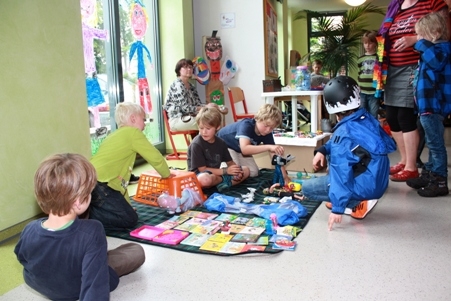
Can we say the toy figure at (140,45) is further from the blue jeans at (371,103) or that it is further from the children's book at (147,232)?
the children's book at (147,232)

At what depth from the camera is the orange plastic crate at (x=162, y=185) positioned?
8.25 feet

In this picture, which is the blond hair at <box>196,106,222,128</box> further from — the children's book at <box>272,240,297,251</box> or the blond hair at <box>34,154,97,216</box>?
the blond hair at <box>34,154,97,216</box>

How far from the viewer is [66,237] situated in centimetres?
119

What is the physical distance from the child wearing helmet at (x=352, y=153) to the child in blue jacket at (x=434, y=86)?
71cm

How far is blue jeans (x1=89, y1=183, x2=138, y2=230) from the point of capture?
2131 millimetres

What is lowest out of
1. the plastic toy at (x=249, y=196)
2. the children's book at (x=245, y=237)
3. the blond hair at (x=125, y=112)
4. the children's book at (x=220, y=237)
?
the children's book at (x=220, y=237)

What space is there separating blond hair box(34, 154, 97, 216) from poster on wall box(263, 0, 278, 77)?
4609mm

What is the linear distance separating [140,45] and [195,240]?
3.27 metres

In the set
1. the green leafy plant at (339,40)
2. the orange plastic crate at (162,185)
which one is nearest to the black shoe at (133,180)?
the orange plastic crate at (162,185)

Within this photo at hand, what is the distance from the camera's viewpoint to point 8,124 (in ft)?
7.11

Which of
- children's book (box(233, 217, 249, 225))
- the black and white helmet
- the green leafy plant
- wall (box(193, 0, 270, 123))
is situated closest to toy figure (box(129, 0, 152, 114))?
wall (box(193, 0, 270, 123))

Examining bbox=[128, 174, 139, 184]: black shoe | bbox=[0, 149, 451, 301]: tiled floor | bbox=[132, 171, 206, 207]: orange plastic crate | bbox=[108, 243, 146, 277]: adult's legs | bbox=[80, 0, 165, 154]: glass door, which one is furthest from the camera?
bbox=[80, 0, 165, 154]: glass door

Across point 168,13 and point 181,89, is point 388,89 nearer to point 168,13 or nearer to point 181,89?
point 181,89

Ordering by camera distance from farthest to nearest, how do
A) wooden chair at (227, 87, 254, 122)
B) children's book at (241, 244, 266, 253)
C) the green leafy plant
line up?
1. the green leafy plant
2. wooden chair at (227, 87, 254, 122)
3. children's book at (241, 244, 266, 253)
